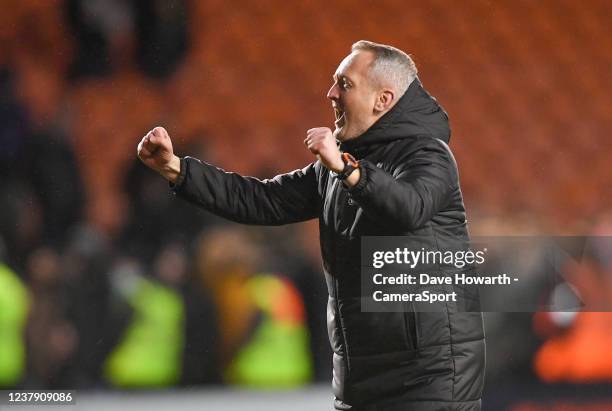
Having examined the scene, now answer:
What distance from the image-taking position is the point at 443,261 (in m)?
1.39

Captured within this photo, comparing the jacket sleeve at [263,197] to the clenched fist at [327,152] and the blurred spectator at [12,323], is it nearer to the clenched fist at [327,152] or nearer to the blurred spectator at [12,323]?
the clenched fist at [327,152]

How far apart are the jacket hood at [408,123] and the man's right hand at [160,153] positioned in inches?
10.4

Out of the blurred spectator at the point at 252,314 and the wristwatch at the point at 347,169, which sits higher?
the wristwatch at the point at 347,169

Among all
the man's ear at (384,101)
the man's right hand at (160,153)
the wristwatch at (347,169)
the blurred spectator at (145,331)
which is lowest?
the blurred spectator at (145,331)

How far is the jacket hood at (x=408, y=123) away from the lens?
55.2 inches

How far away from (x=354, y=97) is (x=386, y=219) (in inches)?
10.9

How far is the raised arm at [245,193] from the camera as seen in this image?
149 cm

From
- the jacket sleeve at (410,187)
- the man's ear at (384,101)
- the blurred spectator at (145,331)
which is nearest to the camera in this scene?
the jacket sleeve at (410,187)

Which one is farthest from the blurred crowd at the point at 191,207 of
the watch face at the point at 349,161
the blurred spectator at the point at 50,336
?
the watch face at the point at 349,161

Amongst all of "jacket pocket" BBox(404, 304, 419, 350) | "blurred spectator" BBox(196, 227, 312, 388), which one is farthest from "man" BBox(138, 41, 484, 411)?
"blurred spectator" BBox(196, 227, 312, 388)

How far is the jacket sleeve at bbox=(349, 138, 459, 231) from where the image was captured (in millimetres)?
1230

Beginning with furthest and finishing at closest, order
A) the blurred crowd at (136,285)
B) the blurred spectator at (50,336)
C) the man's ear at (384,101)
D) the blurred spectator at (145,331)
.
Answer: the blurred spectator at (145,331) → the blurred crowd at (136,285) → the blurred spectator at (50,336) → the man's ear at (384,101)

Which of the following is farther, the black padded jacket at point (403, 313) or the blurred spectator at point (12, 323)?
the blurred spectator at point (12, 323)

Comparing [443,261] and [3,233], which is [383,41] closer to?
[3,233]
